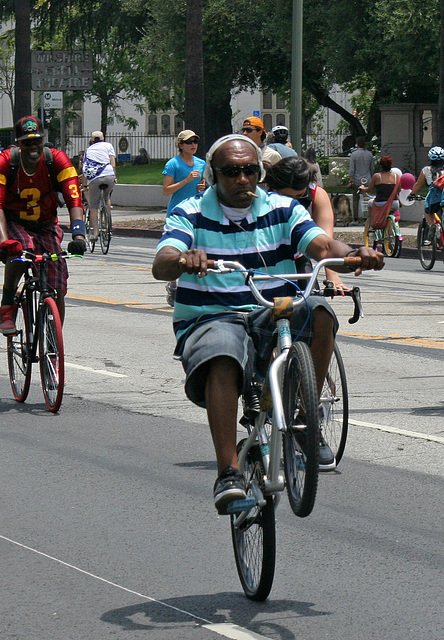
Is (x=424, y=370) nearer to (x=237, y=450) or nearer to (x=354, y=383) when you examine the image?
(x=354, y=383)

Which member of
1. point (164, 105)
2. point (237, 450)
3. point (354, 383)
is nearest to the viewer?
point (237, 450)

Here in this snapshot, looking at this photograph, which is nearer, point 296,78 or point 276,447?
point 276,447

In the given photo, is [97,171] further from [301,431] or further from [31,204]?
[301,431]

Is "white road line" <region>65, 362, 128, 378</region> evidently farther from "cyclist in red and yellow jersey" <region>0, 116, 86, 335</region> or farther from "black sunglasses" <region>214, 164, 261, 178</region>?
"black sunglasses" <region>214, 164, 261, 178</region>

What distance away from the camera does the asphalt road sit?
434 centimetres

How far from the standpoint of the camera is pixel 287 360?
421 centimetres

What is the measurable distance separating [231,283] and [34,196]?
396cm

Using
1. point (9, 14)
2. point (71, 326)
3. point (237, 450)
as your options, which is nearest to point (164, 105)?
point (9, 14)

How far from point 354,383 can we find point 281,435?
4.72 meters

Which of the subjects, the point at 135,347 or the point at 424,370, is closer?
the point at 424,370

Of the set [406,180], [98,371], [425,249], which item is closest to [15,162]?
[98,371]

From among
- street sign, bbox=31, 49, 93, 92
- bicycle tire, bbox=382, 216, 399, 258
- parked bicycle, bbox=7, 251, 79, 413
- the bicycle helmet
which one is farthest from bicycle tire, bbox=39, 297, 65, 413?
street sign, bbox=31, 49, 93, 92

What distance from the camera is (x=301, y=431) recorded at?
414 cm

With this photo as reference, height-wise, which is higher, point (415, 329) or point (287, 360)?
point (287, 360)
